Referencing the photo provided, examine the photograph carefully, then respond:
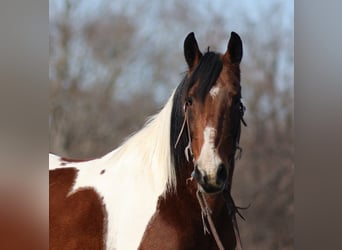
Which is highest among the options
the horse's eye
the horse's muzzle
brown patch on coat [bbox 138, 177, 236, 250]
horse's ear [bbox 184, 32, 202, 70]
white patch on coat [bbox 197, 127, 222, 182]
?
horse's ear [bbox 184, 32, 202, 70]

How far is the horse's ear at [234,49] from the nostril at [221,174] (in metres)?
0.31

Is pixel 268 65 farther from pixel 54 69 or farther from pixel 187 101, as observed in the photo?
pixel 54 69

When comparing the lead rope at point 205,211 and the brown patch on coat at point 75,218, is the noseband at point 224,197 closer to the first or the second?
the lead rope at point 205,211

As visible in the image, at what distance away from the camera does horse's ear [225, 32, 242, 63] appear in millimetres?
1387

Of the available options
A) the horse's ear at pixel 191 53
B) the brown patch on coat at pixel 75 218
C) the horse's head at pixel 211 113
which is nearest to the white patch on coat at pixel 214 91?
the horse's head at pixel 211 113

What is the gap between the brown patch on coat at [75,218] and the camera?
4.39ft

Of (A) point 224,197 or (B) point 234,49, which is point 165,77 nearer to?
(B) point 234,49

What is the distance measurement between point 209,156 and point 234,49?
33cm

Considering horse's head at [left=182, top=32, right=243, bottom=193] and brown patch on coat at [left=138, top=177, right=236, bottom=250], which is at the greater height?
horse's head at [left=182, top=32, right=243, bottom=193]

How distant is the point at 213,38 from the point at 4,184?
0.73 m

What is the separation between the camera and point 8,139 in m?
1.32

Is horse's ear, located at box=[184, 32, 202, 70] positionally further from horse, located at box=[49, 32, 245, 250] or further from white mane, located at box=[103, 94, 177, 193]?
white mane, located at box=[103, 94, 177, 193]

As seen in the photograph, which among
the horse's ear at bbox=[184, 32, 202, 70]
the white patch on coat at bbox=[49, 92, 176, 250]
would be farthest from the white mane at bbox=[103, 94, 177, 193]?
the horse's ear at bbox=[184, 32, 202, 70]

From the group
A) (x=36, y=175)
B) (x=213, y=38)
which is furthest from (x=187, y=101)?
(x=36, y=175)
